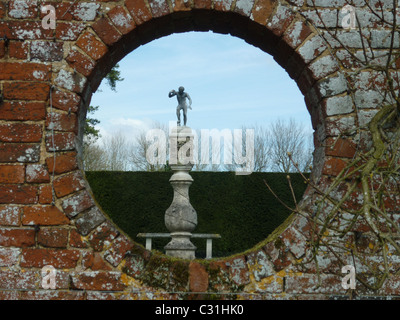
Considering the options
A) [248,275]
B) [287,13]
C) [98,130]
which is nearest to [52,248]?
[248,275]

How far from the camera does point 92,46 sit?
3895 millimetres

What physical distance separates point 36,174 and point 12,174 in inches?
6.8

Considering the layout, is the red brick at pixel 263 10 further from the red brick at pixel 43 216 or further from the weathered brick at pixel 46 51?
the red brick at pixel 43 216

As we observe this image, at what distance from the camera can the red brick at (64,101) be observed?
3820mm

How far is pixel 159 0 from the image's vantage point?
12.9ft

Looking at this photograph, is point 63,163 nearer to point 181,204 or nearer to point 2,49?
point 2,49

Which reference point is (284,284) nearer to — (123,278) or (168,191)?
(123,278)

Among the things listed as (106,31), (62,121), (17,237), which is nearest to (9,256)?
(17,237)

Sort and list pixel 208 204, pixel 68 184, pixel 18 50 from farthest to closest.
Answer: pixel 208 204 < pixel 18 50 < pixel 68 184

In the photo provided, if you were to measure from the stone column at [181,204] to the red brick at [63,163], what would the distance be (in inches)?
174

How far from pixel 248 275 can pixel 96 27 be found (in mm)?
2199

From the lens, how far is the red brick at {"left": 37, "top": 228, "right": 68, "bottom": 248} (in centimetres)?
369

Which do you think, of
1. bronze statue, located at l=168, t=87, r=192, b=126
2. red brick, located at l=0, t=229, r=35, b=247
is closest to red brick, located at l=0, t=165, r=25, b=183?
red brick, located at l=0, t=229, r=35, b=247

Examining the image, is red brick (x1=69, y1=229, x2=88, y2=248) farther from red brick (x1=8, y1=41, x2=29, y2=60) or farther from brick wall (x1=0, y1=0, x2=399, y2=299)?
red brick (x1=8, y1=41, x2=29, y2=60)
